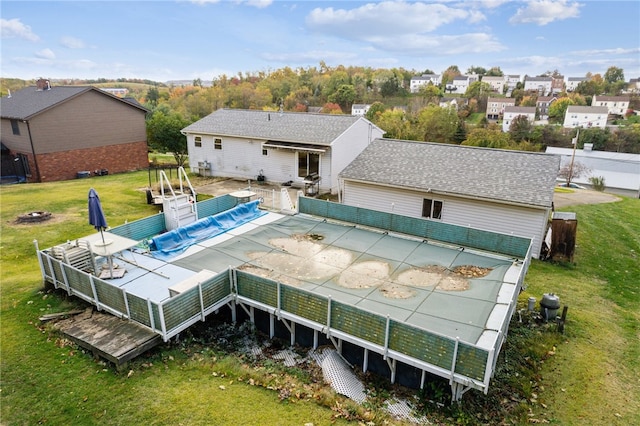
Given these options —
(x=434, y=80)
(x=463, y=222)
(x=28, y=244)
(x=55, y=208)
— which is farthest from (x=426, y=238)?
(x=434, y=80)

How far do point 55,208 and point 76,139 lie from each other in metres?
11.0

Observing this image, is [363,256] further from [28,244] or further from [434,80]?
[434,80]

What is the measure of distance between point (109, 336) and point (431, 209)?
39.2 feet

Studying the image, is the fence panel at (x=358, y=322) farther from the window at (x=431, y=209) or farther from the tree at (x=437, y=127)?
the tree at (x=437, y=127)

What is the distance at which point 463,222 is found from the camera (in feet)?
47.7

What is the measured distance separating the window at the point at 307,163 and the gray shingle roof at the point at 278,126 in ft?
2.85

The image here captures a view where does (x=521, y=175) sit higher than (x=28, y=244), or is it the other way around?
(x=521, y=175)

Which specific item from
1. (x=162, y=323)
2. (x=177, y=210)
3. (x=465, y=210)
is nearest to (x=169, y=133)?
(x=177, y=210)

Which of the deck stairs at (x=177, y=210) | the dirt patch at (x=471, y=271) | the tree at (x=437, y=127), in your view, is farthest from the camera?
the tree at (x=437, y=127)

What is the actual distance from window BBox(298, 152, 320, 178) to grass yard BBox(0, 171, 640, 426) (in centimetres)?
1295

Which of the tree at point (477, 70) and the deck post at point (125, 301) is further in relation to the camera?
the tree at point (477, 70)

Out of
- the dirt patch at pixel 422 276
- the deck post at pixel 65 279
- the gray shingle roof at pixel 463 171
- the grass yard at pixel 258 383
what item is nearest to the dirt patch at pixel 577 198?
the gray shingle roof at pixel 463 171

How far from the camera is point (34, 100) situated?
2627 cm

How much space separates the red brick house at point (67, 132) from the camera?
79.3ft
